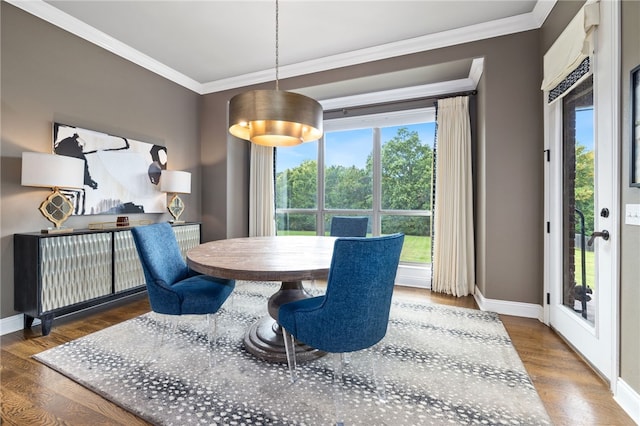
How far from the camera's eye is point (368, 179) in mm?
4250

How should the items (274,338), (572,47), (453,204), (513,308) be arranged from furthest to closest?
(453,204), (513,308), (274,338), (572,47)

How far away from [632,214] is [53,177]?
3.95 metres

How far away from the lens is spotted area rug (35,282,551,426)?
1447mm

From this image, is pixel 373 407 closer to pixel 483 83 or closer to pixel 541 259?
pixel 541 259

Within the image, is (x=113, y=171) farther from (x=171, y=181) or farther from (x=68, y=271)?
(x=68, y=271)

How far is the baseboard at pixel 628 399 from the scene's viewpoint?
1.44 meters

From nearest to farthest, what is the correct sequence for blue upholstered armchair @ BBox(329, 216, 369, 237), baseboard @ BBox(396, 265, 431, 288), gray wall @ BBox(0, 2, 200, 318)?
gray wall @ BBox(0, 2, 200, 318), blue upholstered armchair @ BBox(329, 216, 369, 237), baseboard @ BBox(396, 265, 431, 288)

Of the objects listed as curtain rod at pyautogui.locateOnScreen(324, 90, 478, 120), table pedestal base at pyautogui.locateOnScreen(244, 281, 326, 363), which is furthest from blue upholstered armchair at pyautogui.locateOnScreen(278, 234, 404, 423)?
curtain rod at pyautogui.locateOnScreen(324, 90, 478, 120)

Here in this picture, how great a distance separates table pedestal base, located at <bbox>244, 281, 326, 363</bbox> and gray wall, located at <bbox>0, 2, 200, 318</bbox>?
2160 millimetres

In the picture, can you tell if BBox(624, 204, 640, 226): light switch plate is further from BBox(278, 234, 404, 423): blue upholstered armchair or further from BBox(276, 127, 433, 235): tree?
BBox(276, 127, 433, 235): tree

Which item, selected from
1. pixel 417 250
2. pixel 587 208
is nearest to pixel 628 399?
pixel 587 208

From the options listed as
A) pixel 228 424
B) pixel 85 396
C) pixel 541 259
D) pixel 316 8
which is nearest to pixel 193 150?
pixel 316 8

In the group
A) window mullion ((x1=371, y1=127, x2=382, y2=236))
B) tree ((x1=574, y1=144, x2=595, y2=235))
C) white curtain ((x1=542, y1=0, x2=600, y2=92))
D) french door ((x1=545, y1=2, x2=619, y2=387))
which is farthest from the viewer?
window mullion ((x1=371, y1=127, x2=382, y2=236))

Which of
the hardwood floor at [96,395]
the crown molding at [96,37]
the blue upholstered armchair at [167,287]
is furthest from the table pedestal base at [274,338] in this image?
the crown molding at [96,37]
